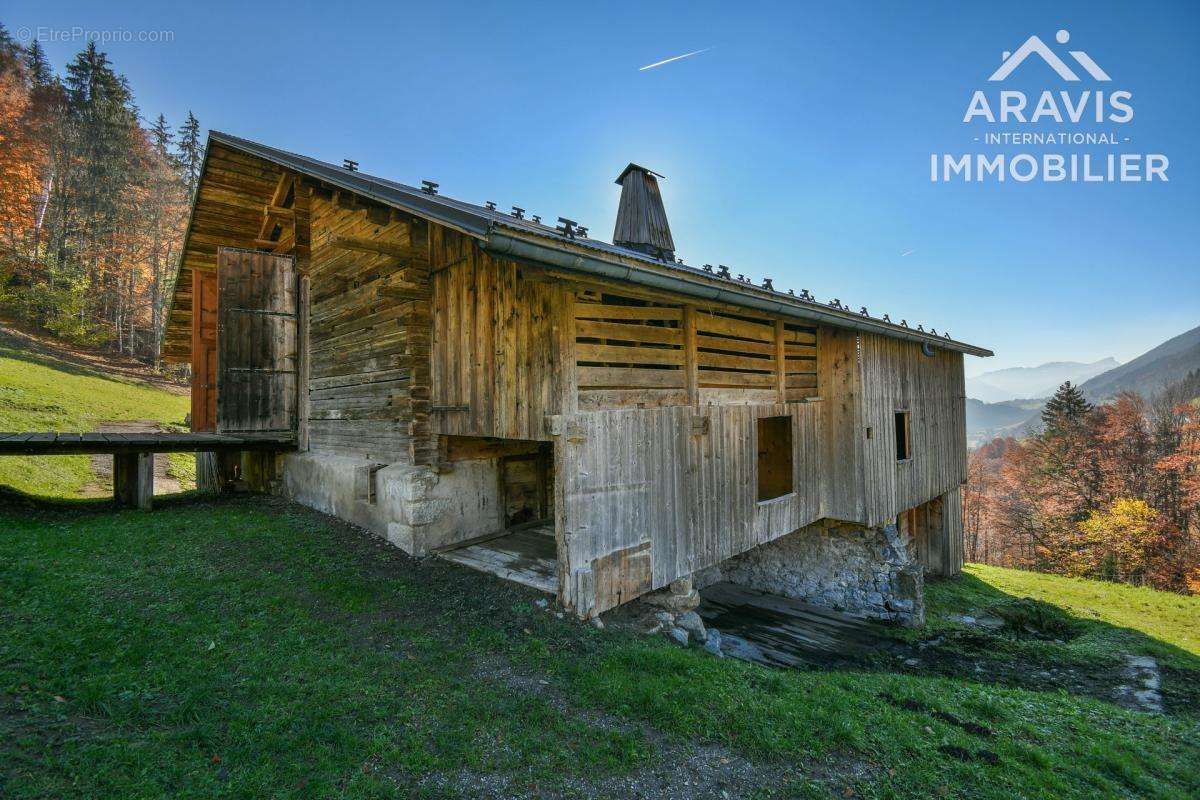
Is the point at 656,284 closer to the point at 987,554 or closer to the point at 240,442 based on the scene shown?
the point at 240,442

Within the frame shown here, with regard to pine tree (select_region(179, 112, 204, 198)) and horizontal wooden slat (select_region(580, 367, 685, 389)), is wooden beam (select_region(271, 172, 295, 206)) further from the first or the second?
pine tree (select_region(179, 112, 204, 198))

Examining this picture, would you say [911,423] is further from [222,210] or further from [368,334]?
[222,210]

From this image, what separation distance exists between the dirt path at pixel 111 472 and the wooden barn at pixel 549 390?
248 cm

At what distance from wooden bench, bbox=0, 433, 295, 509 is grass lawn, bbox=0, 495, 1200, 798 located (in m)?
1.38

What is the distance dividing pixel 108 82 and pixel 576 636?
141 feet

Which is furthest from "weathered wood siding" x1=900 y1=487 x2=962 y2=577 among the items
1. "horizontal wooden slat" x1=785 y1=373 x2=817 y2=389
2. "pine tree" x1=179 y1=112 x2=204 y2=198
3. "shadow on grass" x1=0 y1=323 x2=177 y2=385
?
"pine tree" x1=179 y1=112 x2=204 y2=198

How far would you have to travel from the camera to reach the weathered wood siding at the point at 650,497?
5.10 meters

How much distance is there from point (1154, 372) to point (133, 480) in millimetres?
125796

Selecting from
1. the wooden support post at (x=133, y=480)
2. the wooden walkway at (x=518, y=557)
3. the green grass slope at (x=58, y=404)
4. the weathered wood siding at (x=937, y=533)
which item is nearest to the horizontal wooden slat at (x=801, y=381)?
the wooden walkway at (x=518, y=557)

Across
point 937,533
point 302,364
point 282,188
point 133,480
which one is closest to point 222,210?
point 282,188

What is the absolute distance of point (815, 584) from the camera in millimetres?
10883

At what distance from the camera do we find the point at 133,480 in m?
8.35

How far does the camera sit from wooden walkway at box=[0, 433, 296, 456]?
713 centimetres

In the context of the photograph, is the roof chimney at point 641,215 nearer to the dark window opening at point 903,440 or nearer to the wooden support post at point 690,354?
the wooden support post at point 690,354
